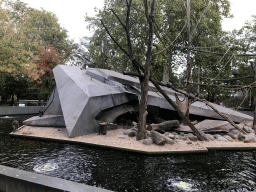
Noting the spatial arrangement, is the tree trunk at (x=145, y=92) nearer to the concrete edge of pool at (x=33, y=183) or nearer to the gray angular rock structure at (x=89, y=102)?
the gray angular rock structure at (x=89, y=102)

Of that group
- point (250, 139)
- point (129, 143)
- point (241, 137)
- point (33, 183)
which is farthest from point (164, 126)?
point (33, 183)

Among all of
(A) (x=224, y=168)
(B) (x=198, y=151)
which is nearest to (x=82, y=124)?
(B) (x=198, y=151)

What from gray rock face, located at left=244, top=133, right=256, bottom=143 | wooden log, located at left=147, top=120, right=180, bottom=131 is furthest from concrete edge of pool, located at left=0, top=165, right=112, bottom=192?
gray rock face, located at left=244, top=133, right=256, bottom=143

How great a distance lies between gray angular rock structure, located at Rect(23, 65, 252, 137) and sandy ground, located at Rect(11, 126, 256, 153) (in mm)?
647

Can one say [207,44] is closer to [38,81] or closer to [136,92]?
[136,92]

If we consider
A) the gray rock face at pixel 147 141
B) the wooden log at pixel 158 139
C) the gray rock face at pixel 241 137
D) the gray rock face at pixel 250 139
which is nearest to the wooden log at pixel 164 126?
the wooden log at pixel 158 139

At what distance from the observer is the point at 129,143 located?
8492 millimetres

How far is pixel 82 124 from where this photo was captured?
378 inches

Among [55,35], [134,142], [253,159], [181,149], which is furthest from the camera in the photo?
[55,35]

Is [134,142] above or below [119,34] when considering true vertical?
below

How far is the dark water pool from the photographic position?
5016mm

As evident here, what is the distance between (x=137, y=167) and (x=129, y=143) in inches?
92.5

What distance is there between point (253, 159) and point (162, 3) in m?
20.7

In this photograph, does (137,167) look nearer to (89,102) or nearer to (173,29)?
(89,102)
